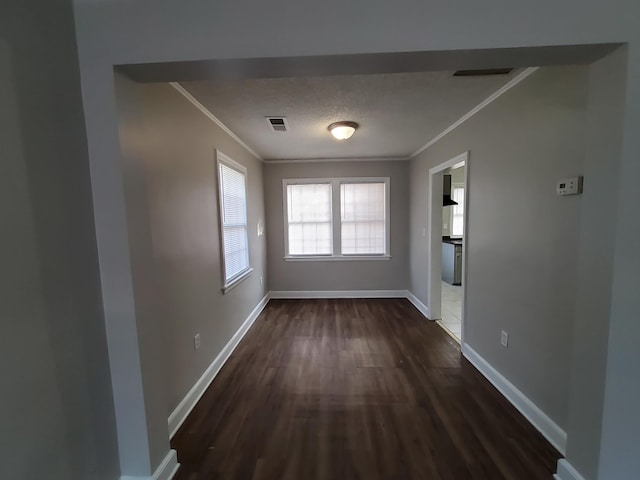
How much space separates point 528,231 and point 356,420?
189 cm

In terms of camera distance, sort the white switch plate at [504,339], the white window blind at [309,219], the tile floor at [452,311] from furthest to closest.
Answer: the white window blind at [309,219]
the tile floor at [452,311]
the white switch plate at [504,339]

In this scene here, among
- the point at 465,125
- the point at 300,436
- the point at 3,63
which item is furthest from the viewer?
the point at 465,125

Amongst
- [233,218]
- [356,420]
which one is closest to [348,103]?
[233,218]

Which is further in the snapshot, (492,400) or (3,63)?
(492,400)

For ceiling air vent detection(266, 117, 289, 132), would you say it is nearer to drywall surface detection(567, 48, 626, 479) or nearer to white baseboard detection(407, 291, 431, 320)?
drywall surface detection(567, 48, 626, 479)

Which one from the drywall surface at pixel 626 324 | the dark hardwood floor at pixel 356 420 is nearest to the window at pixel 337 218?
the dark hardwood floor at pixel 356 420

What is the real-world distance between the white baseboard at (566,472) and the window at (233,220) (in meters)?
2.82

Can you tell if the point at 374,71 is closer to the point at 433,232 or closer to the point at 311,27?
the point at 311,27

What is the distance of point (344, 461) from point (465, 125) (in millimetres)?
3123

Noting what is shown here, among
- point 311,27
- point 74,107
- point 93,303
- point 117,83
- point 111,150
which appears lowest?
point 93,303

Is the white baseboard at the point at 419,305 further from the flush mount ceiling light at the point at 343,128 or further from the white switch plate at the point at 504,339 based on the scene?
the flush mount ceiling light at the point at 343,128

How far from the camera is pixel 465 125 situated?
283cm

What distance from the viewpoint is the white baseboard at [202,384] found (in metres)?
1.94

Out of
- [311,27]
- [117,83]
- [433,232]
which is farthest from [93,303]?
[433,232]
